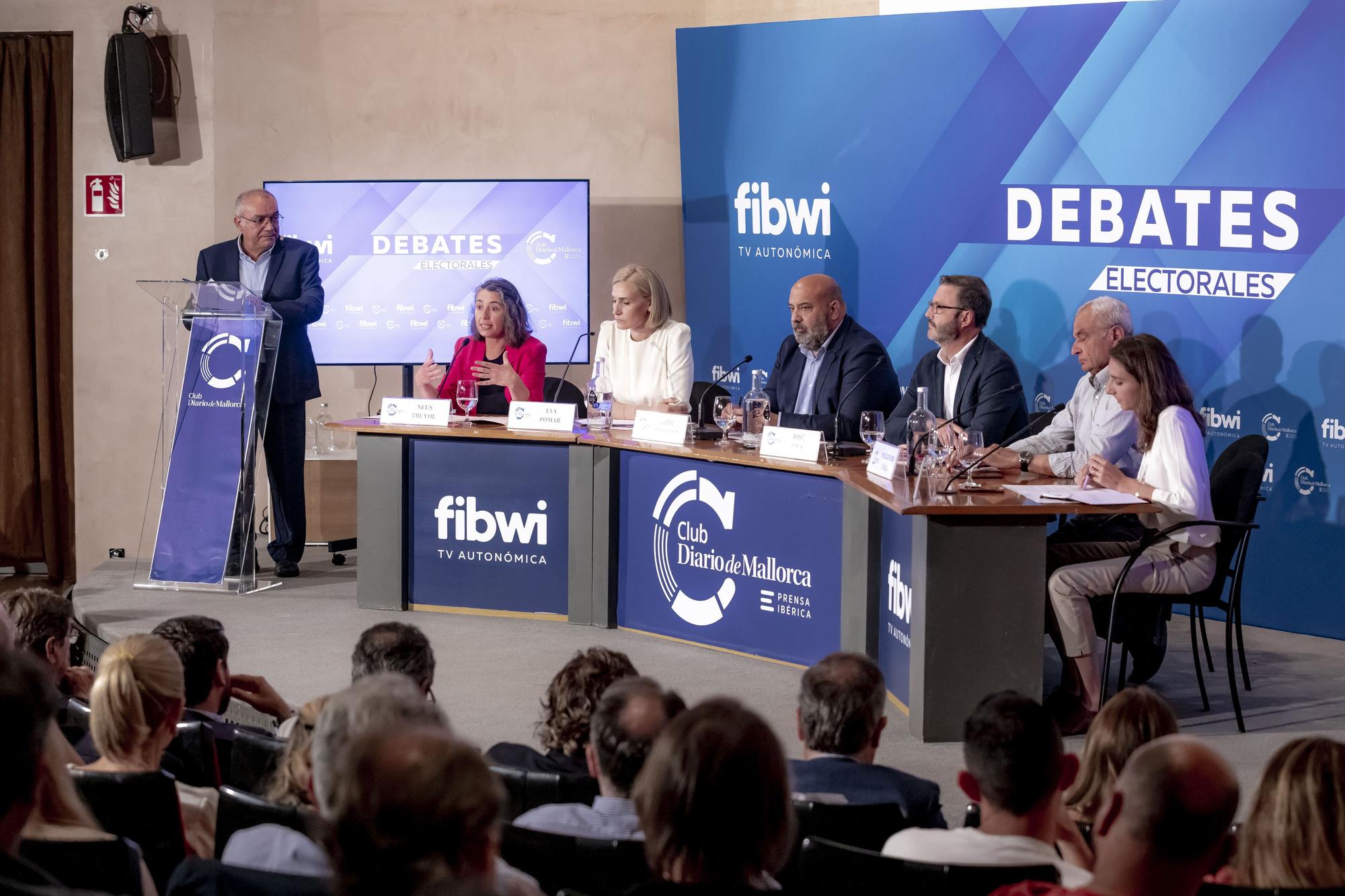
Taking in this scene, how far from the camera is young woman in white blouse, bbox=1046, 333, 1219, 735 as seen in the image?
166 inches

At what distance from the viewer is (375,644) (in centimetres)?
279

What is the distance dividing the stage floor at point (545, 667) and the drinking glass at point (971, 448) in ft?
2.64

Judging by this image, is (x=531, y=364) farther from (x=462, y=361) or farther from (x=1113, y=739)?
(x=1113, y=739)

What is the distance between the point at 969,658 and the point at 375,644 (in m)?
2.00

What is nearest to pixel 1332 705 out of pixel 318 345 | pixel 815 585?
pixel 815 585

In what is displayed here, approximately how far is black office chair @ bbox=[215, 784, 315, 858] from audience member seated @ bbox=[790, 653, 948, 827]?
2.83 feet

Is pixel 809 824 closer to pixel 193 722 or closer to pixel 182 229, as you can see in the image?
pixel 193 722

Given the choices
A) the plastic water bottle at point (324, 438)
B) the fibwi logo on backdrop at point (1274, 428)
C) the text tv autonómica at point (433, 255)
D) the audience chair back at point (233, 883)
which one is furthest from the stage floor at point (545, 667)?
the audience chair back at point (233, 883)

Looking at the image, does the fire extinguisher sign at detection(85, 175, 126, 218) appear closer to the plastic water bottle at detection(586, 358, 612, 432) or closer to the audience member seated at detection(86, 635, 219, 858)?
the plastic water bottle at detection(586, 358, 612, 432)

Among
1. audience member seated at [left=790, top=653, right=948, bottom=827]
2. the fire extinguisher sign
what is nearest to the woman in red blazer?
the fire extinguisher sign

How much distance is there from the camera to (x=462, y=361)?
5.92 meters

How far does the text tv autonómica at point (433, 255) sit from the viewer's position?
7.04m

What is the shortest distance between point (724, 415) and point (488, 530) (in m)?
1.17

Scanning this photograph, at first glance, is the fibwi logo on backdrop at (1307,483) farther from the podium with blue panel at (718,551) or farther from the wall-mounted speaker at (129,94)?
the wall-mounted speaker at (129,94)
